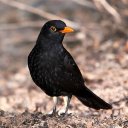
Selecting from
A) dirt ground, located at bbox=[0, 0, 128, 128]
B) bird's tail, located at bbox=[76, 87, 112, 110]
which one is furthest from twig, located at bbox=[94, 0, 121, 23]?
bird's tail, located at bbox=[76, 87, 112, 110]

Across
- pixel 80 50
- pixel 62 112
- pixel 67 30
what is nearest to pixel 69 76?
pixel 67 30

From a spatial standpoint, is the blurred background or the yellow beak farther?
the blurred background

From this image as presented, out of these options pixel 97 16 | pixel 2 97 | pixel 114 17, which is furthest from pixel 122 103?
pixel 97 16

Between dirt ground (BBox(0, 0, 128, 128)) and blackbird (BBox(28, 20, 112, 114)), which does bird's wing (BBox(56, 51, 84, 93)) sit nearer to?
blackbird (BBox(28, 20, 112, 114))

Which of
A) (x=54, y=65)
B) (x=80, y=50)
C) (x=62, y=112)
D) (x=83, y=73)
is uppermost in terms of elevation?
(x=54, y=65)

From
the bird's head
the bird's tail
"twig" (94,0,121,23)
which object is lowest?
the bird's tail

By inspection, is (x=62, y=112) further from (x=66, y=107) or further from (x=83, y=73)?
(x=83, y=73)

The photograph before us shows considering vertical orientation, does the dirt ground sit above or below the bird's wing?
below
